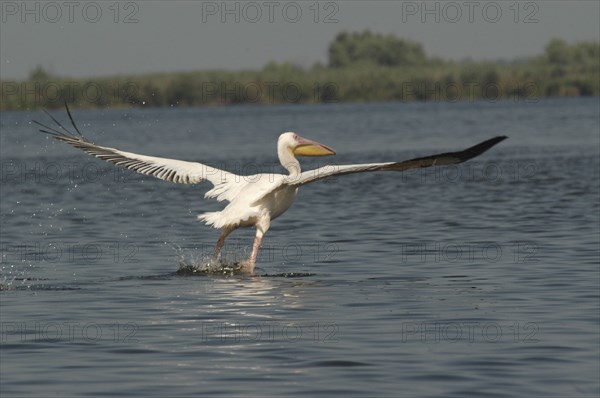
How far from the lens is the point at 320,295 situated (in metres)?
10.2

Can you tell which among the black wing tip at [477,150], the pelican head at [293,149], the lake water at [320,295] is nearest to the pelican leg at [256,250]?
the lake water at [320,295]

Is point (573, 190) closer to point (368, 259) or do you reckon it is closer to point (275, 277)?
point (368, 259)

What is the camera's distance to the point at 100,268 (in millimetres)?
12203

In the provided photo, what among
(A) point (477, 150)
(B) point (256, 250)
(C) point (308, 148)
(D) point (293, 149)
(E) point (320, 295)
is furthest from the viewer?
(D) point (293, 149)

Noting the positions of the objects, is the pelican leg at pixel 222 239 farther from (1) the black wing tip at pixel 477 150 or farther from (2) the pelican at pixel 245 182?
(1) the black wing tip at pixel 477 150

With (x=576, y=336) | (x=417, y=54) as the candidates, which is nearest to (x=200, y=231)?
(x=576, y=336)

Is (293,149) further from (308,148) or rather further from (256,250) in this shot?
(256,250)

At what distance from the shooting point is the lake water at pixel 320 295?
7312mm

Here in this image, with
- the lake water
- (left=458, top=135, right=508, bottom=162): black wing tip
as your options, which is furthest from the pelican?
(left=458, top=135, right=508, bottom=162): black wing tip

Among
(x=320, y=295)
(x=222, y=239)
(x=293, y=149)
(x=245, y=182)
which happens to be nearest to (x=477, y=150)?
(x=320, y=295)

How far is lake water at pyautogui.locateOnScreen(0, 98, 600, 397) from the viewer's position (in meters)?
7.31

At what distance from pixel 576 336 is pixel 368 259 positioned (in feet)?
14.8

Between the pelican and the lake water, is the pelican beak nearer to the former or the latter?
the pelican

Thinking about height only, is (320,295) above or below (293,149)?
below
